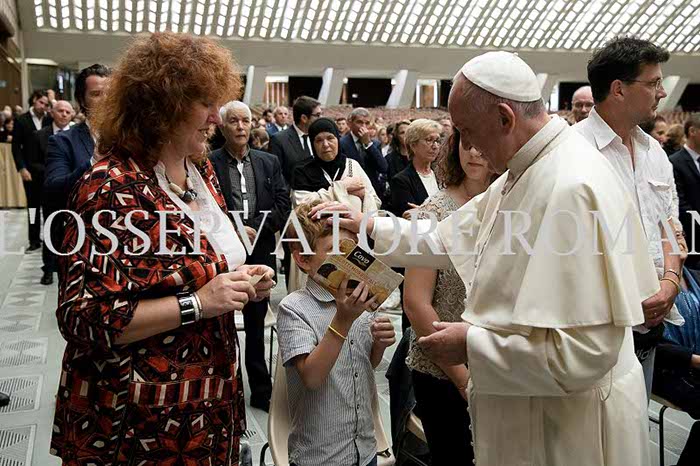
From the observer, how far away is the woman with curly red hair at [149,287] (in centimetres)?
160

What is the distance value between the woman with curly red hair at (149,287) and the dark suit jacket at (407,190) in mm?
3114

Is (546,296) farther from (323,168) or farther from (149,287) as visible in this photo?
(323,168)

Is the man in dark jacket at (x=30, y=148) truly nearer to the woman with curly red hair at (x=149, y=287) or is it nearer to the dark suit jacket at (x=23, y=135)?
the dark suit jacket at (x=23, y=135)

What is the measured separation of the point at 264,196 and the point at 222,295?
2.76m

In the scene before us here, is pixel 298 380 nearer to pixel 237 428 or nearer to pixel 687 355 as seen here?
pixel 237 428

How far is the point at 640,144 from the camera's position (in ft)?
8.96

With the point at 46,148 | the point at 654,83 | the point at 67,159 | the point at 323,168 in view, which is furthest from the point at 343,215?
the point at 46,148

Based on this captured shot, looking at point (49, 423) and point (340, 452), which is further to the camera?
point (49, 423)

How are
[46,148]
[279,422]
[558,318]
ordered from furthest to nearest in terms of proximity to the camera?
[46,148] < [279,422] < [558,318]

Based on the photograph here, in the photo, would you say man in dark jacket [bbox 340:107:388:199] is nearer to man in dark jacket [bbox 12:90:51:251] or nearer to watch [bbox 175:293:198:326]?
man in dark jacket [bbox 12:90:51:251]

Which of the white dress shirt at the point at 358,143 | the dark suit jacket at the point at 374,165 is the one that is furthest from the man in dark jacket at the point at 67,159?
the white dress shirt at the point at 358,143

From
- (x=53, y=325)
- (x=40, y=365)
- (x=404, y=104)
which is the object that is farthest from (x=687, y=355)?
(x=404, y=104)

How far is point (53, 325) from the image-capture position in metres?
5.55

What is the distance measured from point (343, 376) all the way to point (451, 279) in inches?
20.2
